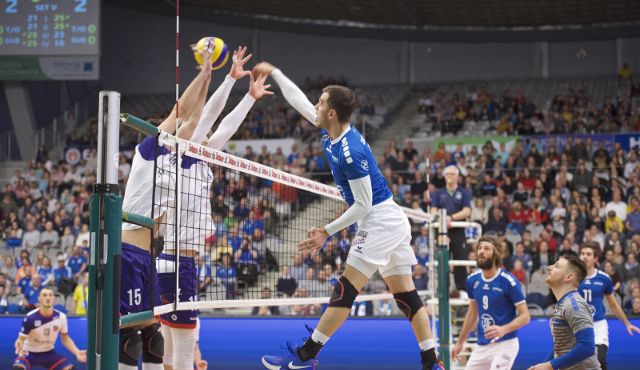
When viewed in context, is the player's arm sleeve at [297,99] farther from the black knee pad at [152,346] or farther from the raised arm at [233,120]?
the black knee pad at [152,346]


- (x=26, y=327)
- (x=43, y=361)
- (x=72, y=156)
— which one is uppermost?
(x=72, y=156)

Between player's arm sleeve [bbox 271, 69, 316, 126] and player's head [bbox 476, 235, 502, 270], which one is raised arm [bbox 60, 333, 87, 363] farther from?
player's arm sleeve [bbox 271, 69, 316, 126]

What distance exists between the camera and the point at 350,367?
40.7 ft

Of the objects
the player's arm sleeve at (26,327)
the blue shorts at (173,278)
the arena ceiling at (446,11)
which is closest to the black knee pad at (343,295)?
the blue shorts at (173,278)

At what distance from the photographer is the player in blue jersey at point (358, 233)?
222 inches

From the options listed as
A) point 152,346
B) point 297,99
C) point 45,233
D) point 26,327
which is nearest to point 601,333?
point 297,99

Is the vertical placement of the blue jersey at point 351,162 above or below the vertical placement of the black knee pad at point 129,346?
above

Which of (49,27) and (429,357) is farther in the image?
(49,27)

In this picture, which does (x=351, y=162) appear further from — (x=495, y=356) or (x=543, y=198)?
(x=543, y=198)

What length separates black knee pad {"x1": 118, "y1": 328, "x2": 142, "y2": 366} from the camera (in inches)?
214

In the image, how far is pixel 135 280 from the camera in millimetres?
5277

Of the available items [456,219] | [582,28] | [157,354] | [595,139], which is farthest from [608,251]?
[582,28]

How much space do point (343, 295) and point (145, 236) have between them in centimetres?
137

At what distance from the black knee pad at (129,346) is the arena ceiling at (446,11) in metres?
23.3
